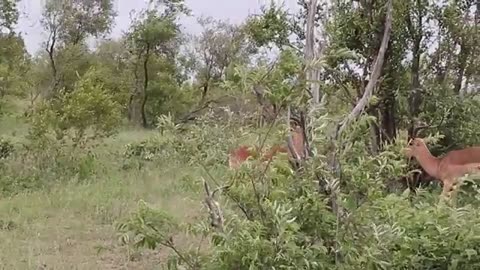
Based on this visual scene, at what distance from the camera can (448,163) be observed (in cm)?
612

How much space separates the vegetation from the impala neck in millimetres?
112

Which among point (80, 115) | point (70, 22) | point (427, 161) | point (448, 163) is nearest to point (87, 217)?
point (80, 115)

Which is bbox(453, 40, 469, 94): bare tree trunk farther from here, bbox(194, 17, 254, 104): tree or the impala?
bbox(194, 17, 254, 104): tree

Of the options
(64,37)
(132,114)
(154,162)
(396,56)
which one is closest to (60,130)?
(154,162)

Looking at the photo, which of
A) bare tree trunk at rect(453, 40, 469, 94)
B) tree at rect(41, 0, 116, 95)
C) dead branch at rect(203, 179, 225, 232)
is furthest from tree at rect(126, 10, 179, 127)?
dead branch at rect(203, 179, 225, 232)

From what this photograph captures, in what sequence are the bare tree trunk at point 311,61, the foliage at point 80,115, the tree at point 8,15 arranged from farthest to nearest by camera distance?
the tree at point 8,15 < the foliage at point 80,115 < the bare tree trunk at point 311,61

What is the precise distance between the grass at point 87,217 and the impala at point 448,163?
→ 6.30 feet

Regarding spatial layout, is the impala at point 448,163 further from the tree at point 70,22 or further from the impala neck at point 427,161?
the tree at point 70,22

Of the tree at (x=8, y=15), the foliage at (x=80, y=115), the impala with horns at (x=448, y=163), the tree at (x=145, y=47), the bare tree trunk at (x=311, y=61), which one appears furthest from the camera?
the tree at (x=145, y=47)

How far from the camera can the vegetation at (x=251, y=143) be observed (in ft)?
8.64

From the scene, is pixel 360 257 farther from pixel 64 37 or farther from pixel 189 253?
pixel 64 37

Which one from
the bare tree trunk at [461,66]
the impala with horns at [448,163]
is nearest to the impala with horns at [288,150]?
the impala with horns at [448,163]

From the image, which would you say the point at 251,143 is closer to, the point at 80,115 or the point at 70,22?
the point at 80,115

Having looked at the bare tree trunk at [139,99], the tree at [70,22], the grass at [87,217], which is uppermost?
the tree at [70,22]
